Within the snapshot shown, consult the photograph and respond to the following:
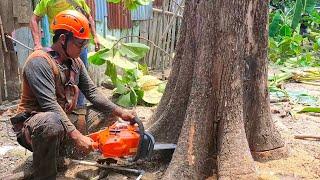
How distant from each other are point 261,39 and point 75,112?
69.6 inches

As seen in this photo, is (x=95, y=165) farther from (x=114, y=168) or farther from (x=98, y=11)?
(x=98, y=11)

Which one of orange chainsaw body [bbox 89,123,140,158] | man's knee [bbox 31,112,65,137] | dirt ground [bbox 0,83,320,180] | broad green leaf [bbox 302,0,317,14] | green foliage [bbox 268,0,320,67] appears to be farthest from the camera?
broad green leaf [bbox 302,0,317,14]

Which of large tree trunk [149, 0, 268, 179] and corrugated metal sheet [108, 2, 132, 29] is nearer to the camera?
large tree trunk [149, 0, 268, 179]

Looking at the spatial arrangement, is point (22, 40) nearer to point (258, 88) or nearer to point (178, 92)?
point (178, 92)

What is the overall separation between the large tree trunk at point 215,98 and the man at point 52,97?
0.57m

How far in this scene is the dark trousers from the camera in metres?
2.90

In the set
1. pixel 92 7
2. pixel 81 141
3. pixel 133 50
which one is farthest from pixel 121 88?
pixel 81 141

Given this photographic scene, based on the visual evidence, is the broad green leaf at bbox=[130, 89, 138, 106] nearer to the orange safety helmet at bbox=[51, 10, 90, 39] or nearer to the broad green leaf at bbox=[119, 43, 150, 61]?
the broad green leaf at bbox=[119, 43, 150, 61]

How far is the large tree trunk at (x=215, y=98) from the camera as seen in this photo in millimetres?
2979

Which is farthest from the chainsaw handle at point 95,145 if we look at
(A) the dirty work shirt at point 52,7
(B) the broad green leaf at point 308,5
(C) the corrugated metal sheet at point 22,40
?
(B) the broad green leaf at point 308,5

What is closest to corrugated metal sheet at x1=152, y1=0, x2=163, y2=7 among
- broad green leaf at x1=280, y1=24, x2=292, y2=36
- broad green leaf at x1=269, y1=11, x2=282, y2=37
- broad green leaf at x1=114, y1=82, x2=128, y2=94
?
broad green leaf at x1=114, y1=82, x2=128, y2=94

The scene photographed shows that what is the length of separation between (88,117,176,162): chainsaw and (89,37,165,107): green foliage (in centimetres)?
226

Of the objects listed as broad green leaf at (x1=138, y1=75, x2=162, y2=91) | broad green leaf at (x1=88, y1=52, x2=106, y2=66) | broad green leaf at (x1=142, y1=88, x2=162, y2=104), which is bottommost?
broad green leaf at (x1=142, y1=88, x2=162, y2=104)

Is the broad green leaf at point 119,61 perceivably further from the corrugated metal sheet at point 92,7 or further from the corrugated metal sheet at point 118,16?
the corrugated metal sheet at point 118,16
